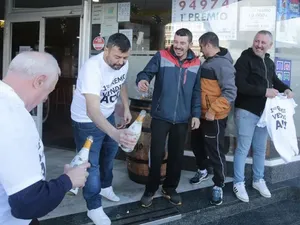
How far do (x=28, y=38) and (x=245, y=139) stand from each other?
3.78 m

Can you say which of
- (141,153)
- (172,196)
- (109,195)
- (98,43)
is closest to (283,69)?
(141,153)

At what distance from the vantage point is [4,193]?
4.84 ft

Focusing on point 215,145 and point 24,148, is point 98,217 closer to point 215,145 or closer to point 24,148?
point 215,145

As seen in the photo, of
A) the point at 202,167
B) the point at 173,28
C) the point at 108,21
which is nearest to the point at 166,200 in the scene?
the point at 202,167

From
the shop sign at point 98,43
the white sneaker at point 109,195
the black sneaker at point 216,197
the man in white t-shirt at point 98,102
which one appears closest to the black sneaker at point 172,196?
the black sneaker at point 216,197

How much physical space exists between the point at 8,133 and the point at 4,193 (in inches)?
10.2

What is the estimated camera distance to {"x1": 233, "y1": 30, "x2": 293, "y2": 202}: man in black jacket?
400cm

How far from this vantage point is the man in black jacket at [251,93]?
3996 millimetres

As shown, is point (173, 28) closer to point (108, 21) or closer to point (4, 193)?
point (108, 21)

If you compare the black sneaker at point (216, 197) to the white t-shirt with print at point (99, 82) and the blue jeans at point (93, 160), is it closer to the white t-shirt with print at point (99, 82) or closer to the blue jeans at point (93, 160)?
the blue jeans at point (93, 160)

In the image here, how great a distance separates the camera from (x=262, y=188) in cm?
427

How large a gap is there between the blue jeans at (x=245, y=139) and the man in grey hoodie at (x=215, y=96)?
11.8 inches

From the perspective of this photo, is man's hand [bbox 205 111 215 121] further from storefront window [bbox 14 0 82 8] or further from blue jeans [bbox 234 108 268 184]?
storefront window [bbox 14 0 82 8]

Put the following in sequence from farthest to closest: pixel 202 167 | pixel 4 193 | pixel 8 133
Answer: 1. pixel 202 167
2. pixel 4 193
3. pixel 8 133
